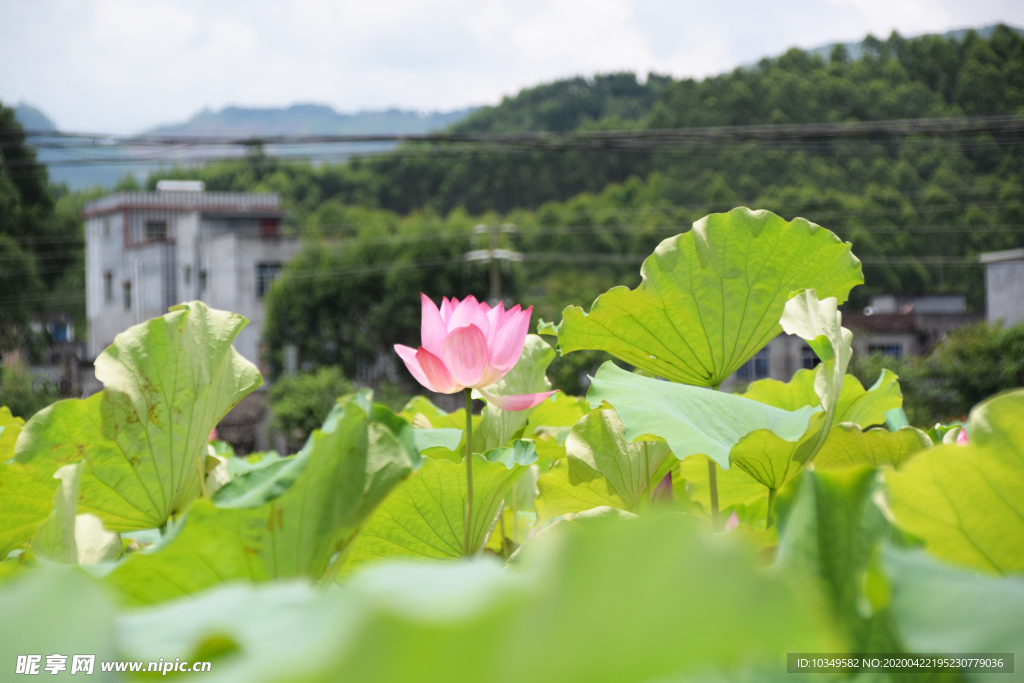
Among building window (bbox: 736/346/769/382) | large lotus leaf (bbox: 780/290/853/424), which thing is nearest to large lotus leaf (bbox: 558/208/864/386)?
large lotus leaf (bbox: 780/290/853/424)

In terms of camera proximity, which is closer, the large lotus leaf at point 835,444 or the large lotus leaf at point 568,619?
the large lotus leaf at point 568,619

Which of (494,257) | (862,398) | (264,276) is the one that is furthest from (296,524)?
(264,276)

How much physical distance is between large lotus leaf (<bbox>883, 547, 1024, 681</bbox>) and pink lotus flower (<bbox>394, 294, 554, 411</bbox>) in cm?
30

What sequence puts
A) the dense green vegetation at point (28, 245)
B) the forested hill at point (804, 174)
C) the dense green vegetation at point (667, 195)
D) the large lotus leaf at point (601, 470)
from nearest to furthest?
1. the large lotus leaf at point (601, 470)
2. the dense green vegetation at point (28, 245)
3. the dense green vegetation at point (667, 195)
4. the forested hill at point (804, 174)

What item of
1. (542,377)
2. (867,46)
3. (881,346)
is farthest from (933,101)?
(542,377)

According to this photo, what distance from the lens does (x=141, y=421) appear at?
532mm

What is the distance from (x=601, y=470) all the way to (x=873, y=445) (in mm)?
203

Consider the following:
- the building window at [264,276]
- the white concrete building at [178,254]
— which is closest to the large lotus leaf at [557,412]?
the white concrete building at [178,254]

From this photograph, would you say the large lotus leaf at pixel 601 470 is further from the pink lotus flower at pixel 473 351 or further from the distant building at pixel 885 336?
the distant building at pixel 885 336

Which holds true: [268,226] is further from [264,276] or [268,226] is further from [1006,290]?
[1006,290]

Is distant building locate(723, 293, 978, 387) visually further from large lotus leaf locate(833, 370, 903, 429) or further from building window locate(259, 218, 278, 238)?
large lotus leaf locate(833, 370, 903, 429)

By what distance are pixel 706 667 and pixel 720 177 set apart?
106 feet

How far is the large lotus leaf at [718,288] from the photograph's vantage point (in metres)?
0.62

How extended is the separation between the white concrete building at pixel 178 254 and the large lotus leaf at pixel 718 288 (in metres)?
18.7
